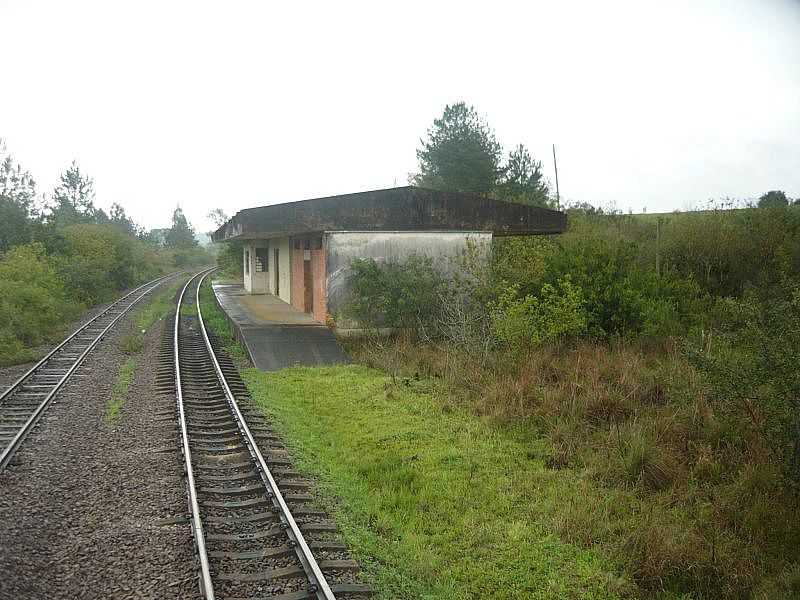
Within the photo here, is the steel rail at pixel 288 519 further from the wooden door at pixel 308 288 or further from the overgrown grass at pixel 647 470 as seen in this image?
the wooden door at pixel 308 288

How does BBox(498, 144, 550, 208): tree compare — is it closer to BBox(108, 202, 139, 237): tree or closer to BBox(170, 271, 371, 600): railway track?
BBox(170, 271, 371, 600): railway track

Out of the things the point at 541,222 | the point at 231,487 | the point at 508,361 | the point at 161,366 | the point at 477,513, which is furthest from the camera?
the point at 541,222

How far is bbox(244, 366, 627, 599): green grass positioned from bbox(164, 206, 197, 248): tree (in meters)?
77.6

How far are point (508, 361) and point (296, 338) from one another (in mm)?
6112

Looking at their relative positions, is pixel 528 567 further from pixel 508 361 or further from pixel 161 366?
pixel 161 366

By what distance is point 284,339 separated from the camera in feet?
55.5

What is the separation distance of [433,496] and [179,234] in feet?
277

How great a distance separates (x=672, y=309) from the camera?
16.9 metres

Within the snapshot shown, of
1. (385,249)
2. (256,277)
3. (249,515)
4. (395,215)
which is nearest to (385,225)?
(395,215)

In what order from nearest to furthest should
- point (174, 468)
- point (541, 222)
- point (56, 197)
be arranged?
1. point (174, 468)
2. point (541, 222)
3. point (56, 197)

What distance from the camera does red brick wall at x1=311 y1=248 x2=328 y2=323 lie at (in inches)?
712

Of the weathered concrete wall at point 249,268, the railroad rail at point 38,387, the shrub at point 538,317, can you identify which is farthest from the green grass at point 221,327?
the shrub at point 538,317

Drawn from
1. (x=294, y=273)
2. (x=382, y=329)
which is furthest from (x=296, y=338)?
(x=294, y=273)

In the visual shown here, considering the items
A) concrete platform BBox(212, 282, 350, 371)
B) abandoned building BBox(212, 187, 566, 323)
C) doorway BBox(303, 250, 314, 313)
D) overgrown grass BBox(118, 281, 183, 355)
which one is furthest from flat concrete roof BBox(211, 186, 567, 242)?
overgrown grass BBox(118, 281, 183, 355)
